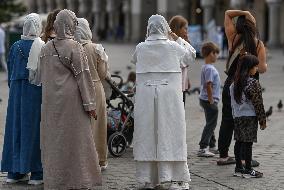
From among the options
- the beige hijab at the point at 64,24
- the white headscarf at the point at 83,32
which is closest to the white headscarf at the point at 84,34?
the white headscarf at the point at 83,32

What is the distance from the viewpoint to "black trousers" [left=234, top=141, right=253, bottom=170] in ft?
30.4

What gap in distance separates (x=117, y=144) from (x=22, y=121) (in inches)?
96.8

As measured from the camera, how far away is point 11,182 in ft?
29.7

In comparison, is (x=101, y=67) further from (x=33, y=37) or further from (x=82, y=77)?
(x=82, y=77)

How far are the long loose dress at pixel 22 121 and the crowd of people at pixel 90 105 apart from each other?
0.01 meters

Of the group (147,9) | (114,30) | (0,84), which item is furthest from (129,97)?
(114,30)

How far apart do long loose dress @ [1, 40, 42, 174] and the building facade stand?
39.8 metres

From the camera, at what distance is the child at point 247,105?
909 centimetres

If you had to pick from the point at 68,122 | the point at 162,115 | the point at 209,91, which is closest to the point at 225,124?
the point at 209,91

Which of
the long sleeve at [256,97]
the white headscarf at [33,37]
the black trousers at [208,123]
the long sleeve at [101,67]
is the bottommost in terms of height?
the black trousers at [208,123]

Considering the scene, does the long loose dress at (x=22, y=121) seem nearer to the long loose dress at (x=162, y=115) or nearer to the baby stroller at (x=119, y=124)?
the long loose dress at (x=162, y=115)

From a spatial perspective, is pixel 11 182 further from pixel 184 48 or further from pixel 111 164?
pixel 184 48

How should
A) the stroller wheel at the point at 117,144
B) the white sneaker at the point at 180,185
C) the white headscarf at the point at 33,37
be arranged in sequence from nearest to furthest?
the white sneaker at the point at 180,185, the white headscarf at the point at 33,37, the stroller wheel at the point at 117,144

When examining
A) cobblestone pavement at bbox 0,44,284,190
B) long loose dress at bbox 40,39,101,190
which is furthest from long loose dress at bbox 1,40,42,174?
long loose dress at bbox 40,39,101,190
